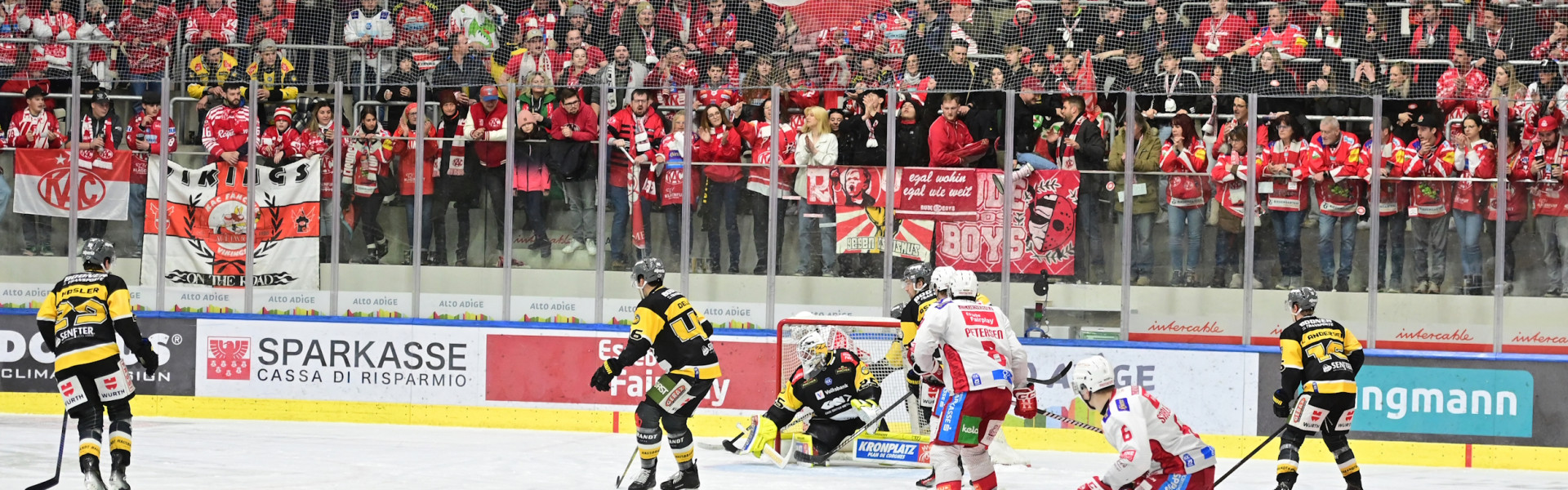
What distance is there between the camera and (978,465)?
757 centimetres

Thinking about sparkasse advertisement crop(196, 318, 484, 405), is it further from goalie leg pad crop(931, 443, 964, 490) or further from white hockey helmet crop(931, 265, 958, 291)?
goalie leg pad crop(931, 443, 964, 490)

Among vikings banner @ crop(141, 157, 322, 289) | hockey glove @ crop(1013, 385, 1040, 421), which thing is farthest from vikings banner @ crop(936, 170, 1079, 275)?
vikings banner @ crop(141, 157, 322, 289)

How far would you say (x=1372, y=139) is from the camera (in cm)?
1104

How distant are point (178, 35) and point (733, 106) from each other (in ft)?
14.5

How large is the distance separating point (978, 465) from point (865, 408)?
2.17 m

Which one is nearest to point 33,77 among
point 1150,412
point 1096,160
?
point 1096,160

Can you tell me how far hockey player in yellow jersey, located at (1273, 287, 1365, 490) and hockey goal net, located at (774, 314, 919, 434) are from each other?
2515mm

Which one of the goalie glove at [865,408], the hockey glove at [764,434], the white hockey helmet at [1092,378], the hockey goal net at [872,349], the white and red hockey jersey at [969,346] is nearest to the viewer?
the white hockey helmet at [1092,378]

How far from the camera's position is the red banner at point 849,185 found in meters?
11.5

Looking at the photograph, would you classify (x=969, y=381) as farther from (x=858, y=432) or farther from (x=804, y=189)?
(x=804, y=189)

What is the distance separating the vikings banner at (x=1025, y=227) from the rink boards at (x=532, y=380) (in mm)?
599

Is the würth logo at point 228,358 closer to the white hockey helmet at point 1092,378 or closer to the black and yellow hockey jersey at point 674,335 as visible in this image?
the black and yellow hockey jersey at point 674,335

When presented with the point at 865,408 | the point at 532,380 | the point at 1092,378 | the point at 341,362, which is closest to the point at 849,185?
the point at 865,408

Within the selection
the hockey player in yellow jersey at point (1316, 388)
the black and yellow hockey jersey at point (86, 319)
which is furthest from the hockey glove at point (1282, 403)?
the black and yellow hockey jersey at point (86, 319)
